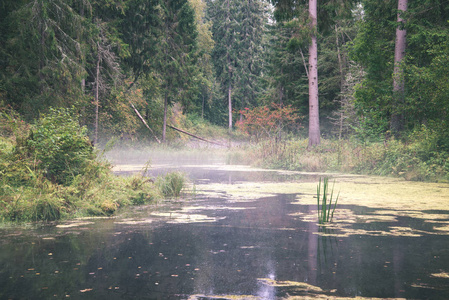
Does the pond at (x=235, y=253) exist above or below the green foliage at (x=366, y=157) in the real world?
below

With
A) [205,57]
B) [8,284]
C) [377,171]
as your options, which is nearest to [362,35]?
[377,171]

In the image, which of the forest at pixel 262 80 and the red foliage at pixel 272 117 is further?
the red foliage at pixel 272 117

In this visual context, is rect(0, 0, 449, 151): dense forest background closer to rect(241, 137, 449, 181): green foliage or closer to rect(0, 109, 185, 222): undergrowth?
rect(241, 137, 449, 181): green foliage

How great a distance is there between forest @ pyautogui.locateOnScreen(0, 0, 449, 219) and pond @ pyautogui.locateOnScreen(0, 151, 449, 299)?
7.07ft

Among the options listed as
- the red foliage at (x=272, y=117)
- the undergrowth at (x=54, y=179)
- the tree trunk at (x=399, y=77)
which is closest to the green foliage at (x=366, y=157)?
the tree trunk at (x=399, y=77)

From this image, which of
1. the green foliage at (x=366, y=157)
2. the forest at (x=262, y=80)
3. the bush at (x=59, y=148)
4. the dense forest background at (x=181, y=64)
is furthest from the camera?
the dense forest background at (x=181, y=64)

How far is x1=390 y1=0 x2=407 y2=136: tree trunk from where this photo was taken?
14.0 metres

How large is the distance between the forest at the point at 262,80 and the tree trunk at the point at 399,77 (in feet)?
0.12

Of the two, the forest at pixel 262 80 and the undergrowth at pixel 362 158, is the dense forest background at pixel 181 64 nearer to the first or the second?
the forest at pixel 262 80

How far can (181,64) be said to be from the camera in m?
29.2

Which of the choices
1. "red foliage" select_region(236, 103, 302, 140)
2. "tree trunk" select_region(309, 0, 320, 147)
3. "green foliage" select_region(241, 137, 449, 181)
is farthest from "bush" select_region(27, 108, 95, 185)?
"red foliage" select_region(236, 103, 302, 140)

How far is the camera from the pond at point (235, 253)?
11.5 feet

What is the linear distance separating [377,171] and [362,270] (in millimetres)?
10227

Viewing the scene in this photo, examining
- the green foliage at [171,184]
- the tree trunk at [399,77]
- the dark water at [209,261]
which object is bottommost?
the dark water at [209,261]
